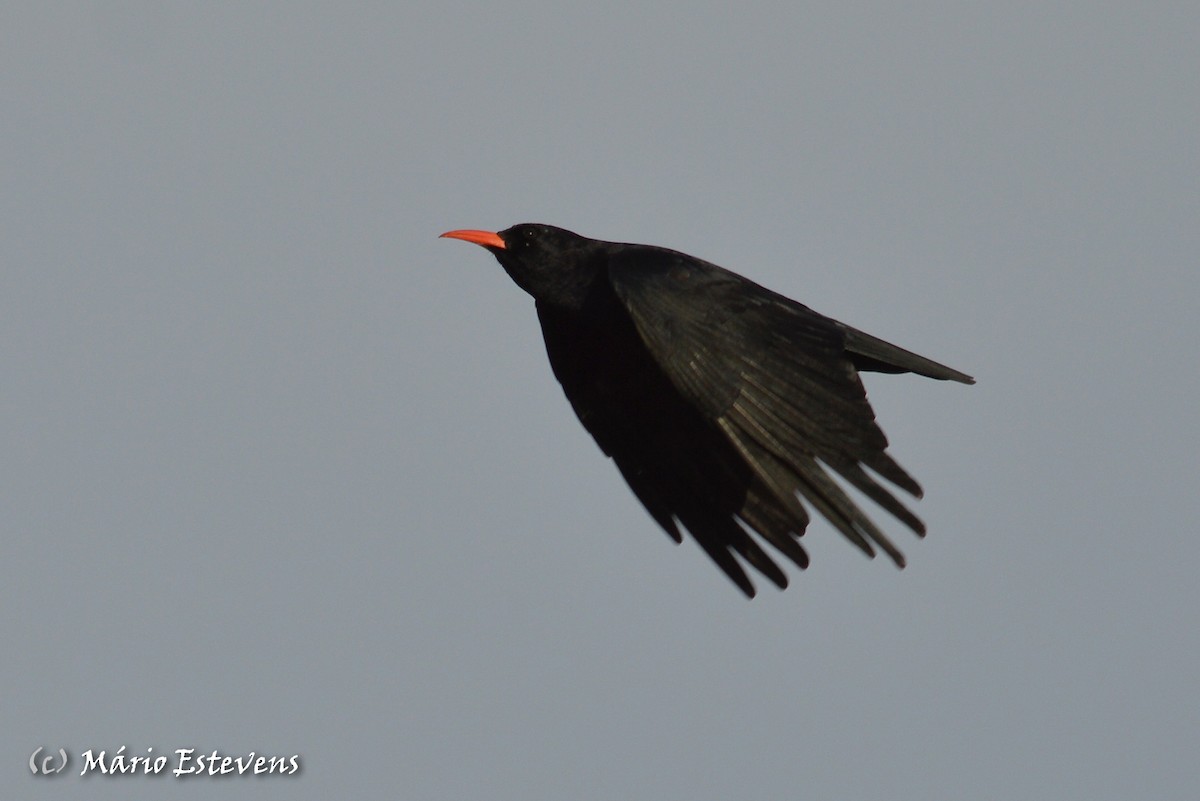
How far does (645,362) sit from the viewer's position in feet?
43.5

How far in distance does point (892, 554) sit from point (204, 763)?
5318mm

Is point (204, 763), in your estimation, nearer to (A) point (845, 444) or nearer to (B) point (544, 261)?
(B) point (544, 261)

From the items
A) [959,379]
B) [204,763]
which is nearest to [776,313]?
[959,379]

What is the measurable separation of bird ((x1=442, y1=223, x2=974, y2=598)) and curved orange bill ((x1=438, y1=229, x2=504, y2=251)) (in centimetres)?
1

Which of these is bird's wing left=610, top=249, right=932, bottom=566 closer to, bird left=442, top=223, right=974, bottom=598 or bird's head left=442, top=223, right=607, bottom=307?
bird left=442, top=223, right=974, bottom=598

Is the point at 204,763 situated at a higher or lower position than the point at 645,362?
lower

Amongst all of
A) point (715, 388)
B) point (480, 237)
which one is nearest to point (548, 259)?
point (480, 237)

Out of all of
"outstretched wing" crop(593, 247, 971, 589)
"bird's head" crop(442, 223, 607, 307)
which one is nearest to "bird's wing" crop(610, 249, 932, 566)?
"outstretched wing" crop(593, 247, 971, 589)

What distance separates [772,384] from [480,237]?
2.78 metres

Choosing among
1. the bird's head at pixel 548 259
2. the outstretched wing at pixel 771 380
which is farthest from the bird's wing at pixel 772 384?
the bird's head at pixel 548 259

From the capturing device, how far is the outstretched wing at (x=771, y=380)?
1159cm

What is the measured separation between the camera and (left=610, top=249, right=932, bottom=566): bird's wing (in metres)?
11.6

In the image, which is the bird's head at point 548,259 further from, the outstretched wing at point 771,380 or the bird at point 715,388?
the outstretched wing at point 771,380

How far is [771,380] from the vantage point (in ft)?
39.1
